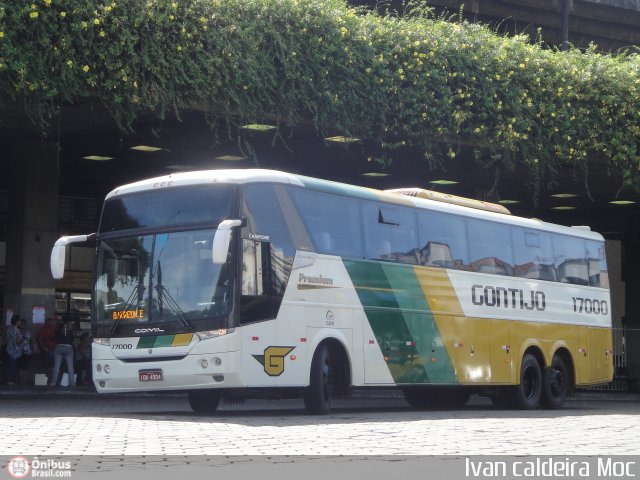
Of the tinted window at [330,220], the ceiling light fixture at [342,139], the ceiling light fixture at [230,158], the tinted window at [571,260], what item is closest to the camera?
the tinted window at [330,220]

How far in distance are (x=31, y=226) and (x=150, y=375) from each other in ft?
42.5

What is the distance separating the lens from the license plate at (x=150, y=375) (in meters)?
16.6

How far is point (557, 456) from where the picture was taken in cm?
1086

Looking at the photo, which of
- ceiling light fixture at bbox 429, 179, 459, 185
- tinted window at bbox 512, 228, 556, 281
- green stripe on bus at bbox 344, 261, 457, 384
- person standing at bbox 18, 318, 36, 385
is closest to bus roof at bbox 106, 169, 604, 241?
tinted window at bbox 512, 228, 556, 281

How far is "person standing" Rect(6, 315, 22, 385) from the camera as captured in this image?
90.3 feet

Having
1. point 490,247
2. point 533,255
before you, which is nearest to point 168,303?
point 490,247

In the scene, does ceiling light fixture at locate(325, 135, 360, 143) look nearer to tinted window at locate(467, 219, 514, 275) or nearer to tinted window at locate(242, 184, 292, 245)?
tinted window at locate(467, 219, 514, 275)

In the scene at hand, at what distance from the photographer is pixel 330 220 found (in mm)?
18203

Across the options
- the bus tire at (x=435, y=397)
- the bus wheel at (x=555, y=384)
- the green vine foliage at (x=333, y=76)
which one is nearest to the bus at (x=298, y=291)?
the bus wheel at (x=555, y=384)

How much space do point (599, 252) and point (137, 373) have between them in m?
12.5

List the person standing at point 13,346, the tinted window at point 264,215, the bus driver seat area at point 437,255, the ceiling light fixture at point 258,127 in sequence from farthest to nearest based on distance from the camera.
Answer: the person standing at point 13,346
the ceiling light fixture at point 258,127
the bus driver seat area at point 437,255
the tinted window at point 264,215

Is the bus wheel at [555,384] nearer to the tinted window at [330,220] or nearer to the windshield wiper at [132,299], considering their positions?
the tinted window at [330,220]

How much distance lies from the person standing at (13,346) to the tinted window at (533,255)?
11728 millimetres

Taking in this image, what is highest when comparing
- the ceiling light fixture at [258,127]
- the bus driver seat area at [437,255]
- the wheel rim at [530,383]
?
the ceiling light fixture at [258,127]
